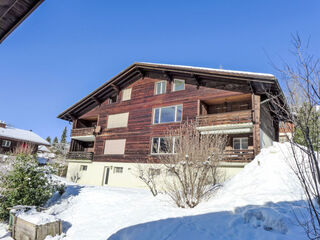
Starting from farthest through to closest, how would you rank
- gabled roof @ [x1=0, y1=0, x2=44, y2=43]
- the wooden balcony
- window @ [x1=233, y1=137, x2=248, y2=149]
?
window @ [x1=233, y1=137, x2=248, y2=149] < the wooden balcony < gabled roof @ [x1=0, y1=0, x2=44, y2=43]

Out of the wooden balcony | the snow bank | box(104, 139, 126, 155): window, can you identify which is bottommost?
the snow bank

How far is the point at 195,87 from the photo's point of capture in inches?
706

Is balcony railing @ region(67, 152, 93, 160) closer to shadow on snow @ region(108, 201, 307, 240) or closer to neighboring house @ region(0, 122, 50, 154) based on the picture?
shadow on snow @ region(108, 201, 307, 240)

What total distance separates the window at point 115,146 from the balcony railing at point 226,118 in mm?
8238

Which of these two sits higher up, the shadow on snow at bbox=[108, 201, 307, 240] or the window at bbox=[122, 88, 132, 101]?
the window at bbox=[122, 88, 132, 101]

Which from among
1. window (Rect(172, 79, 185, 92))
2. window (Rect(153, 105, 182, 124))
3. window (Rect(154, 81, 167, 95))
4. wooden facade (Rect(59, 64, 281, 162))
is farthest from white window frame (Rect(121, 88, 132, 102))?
window (Rect(172, 79, 185, 92))

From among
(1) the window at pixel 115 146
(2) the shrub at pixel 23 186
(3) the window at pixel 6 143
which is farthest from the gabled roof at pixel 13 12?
(3) the window at pixel 6 143

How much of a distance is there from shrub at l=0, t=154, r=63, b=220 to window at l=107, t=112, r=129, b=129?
9.79m

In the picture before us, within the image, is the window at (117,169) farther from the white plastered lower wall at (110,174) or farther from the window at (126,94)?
the window at (126,94)

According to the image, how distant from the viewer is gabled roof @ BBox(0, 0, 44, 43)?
2.81 metres

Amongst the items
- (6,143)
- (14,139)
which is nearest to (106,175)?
(14,139)

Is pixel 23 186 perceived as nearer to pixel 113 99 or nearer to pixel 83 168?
pixel 83 168

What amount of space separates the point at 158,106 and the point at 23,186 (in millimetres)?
11889

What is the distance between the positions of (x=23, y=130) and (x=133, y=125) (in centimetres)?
3572
